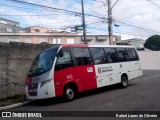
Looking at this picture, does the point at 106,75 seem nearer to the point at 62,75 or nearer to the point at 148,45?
the point at 62,75

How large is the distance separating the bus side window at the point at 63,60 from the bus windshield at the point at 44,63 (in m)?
0.25

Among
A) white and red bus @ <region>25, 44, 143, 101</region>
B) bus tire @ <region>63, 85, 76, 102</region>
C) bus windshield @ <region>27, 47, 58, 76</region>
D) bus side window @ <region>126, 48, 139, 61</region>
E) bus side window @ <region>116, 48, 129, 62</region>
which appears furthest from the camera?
bus side window @ <region>126, 48, 139, 61</region>

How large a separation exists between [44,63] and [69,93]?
1.73 m

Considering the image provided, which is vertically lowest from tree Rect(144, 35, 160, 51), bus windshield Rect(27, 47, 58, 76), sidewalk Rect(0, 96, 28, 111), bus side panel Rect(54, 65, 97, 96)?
sidewalk Rect(0, 96, 28, 111)

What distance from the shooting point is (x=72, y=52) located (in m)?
13.1

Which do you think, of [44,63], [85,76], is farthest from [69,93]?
[44,63]

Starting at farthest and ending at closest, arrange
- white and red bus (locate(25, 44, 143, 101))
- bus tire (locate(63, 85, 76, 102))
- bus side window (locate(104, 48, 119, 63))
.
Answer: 1. bus side window (locate(104, 48, 119, 63))
2. bus tire (locate(63, 85, 76, 102))
3. white and red bus (locate(25, 44, 143, 101))

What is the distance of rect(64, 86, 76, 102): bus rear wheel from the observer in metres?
12.4

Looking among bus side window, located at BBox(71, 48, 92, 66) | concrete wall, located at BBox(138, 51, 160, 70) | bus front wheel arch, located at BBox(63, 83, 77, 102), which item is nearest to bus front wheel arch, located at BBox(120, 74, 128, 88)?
bus side window, located at BBox(71, 48, 92, 66)

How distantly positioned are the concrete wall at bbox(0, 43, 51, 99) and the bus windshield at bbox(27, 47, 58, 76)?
7.82 ft

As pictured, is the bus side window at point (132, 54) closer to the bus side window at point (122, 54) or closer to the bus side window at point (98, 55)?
the bus side window at point (122, 54)

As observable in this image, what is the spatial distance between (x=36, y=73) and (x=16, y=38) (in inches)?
1878

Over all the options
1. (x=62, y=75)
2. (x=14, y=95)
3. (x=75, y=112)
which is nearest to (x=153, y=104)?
(x=75, y=112)

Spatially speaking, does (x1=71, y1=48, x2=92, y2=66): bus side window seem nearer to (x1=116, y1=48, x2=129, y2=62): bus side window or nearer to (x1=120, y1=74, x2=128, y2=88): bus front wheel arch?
(x1=116, y1=48, x2=129, y2=62): bus side window
